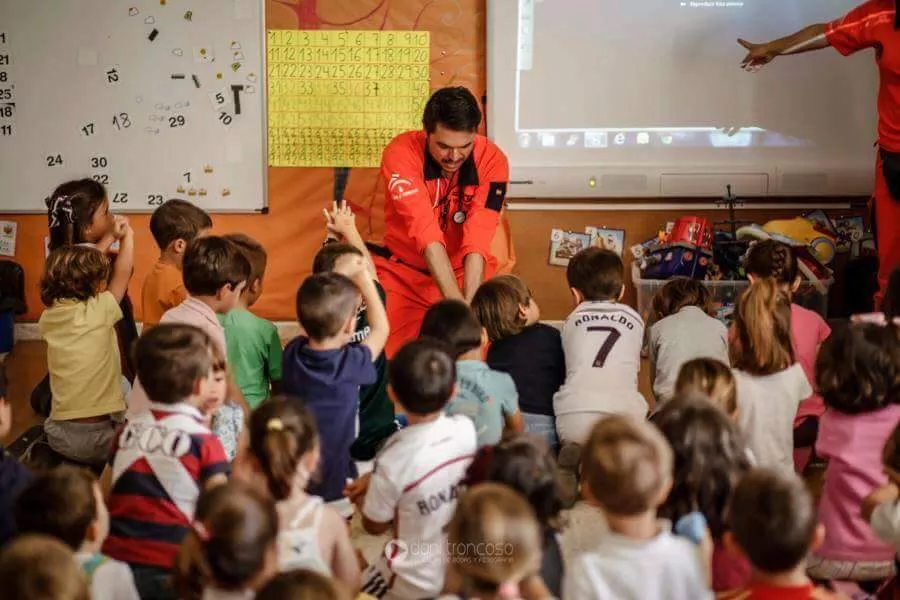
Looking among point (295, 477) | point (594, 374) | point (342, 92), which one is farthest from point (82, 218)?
point (295, 477)

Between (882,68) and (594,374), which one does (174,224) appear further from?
(882,68)

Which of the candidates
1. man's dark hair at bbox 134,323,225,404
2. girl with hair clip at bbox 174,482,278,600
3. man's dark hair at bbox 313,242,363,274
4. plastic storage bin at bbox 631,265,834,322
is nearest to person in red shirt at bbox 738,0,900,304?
plastic storage bin at bbox 631,265,834,322

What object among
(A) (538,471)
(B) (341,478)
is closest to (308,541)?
(A) (538,471)

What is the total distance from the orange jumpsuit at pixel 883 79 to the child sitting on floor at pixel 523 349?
64.2 inches

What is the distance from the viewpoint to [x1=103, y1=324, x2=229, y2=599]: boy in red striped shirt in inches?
78.0

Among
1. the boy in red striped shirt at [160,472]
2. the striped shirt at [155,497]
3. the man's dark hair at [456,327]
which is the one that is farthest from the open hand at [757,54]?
the striped shirt at [155,497]

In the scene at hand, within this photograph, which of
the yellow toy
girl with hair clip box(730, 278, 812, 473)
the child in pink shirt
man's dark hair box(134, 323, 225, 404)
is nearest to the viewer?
man's dark hair box(134, 323, 225, 404)

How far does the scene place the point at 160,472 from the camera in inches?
78.5

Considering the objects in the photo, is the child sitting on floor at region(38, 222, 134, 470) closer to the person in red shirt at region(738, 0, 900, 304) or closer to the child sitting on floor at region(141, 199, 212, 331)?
the child sitting on floor at region(141, 199, 212, 331)

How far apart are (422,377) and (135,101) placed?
289cm

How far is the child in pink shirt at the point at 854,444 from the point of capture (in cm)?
221

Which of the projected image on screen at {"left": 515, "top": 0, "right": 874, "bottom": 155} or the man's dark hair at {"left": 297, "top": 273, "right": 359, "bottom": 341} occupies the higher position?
the projected image on screen at {"left": 515, "top": 0, "right": 874, "bottom": 155}

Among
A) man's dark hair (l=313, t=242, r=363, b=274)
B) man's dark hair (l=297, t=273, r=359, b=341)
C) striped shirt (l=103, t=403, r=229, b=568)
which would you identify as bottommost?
striped shirt (l=103, t=403, r=229, b=568)

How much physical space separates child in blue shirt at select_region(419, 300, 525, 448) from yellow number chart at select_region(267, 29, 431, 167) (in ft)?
6.84
